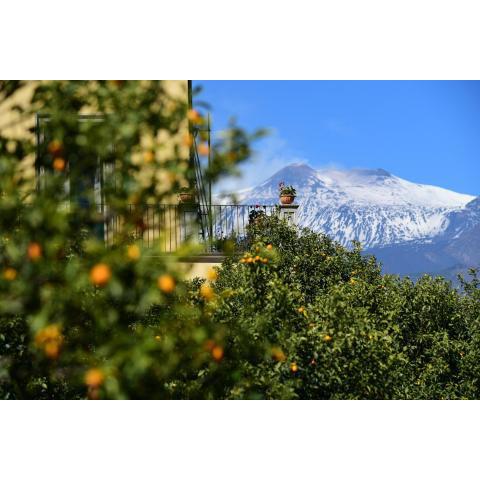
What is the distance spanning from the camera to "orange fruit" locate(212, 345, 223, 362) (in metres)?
2.84

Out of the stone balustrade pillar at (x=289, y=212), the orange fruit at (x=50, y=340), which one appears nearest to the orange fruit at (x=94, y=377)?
the orange fruit at (x=50, y=340)

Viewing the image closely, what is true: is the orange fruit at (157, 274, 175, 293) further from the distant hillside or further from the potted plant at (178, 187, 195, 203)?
the distant hillside

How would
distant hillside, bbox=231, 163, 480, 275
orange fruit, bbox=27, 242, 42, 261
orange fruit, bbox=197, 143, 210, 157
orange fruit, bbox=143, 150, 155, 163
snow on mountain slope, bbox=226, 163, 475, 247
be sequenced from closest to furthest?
orange fruit, bbox=27, 242, 42, 261, orange fruit, bbox=143, 150, 155, 163, orange fruit, bbox=197, 143, 210, 157, distant hillside, bbox=231, 163, 480, 275, snow on mountain slope, bbox=226, 163, 475, 247

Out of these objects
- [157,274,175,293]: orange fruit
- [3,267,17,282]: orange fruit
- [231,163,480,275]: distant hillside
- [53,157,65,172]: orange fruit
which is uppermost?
[231,163,480,275]: distant hillside

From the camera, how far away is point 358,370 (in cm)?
334

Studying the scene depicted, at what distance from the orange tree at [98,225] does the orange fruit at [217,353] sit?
1cm

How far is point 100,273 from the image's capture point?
7.12 ft

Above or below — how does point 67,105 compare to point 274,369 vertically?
above

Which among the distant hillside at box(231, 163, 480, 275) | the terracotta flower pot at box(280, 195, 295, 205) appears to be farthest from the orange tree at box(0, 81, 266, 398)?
the distant hillside at box(231, 163, 480, 275)

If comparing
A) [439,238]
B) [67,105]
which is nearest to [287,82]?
[67,105]

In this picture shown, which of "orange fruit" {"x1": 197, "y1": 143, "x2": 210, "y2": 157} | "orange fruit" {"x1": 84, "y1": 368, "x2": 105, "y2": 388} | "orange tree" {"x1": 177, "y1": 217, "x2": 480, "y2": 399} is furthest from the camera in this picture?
"orange tree" {"x1": 177, "y1": 217, "x2": 480, "y2": 399}

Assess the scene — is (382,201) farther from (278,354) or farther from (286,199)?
(278,354)
